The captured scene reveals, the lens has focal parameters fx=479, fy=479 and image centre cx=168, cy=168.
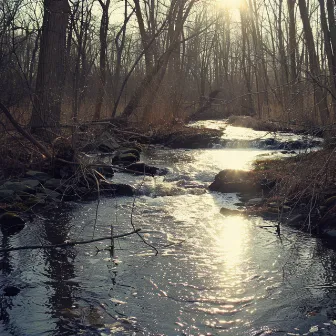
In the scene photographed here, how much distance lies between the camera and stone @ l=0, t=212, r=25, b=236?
22.3 ft

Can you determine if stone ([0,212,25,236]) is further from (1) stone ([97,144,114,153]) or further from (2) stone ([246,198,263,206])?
(1) stone ([97,144,114,153])

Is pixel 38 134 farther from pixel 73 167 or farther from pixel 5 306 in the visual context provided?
pixel 5 306

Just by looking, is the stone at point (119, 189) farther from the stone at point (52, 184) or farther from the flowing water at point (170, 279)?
the flowing water at point (170, 279)

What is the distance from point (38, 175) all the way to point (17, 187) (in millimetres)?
1219

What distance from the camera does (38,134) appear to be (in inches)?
418

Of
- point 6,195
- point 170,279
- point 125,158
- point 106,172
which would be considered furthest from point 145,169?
point 170,279

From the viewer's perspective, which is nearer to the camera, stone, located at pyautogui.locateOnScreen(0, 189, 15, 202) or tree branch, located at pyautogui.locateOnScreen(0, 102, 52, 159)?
stone, located at pyautogui.locateOnScreen(0, 189, 15, 202)

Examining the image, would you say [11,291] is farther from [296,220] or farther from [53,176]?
[53,176]

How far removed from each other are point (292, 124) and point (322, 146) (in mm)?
906

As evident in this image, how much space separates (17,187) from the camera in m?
8.47

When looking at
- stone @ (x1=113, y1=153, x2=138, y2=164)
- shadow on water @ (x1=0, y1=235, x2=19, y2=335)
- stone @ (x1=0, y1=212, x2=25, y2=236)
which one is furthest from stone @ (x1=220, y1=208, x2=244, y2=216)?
stone @ (x1=113, y1=153, x2=138, y2=164)

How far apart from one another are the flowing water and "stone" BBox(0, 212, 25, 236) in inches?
5.8

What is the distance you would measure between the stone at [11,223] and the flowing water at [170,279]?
0.15 m

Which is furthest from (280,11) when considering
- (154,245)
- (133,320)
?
(133,320)
